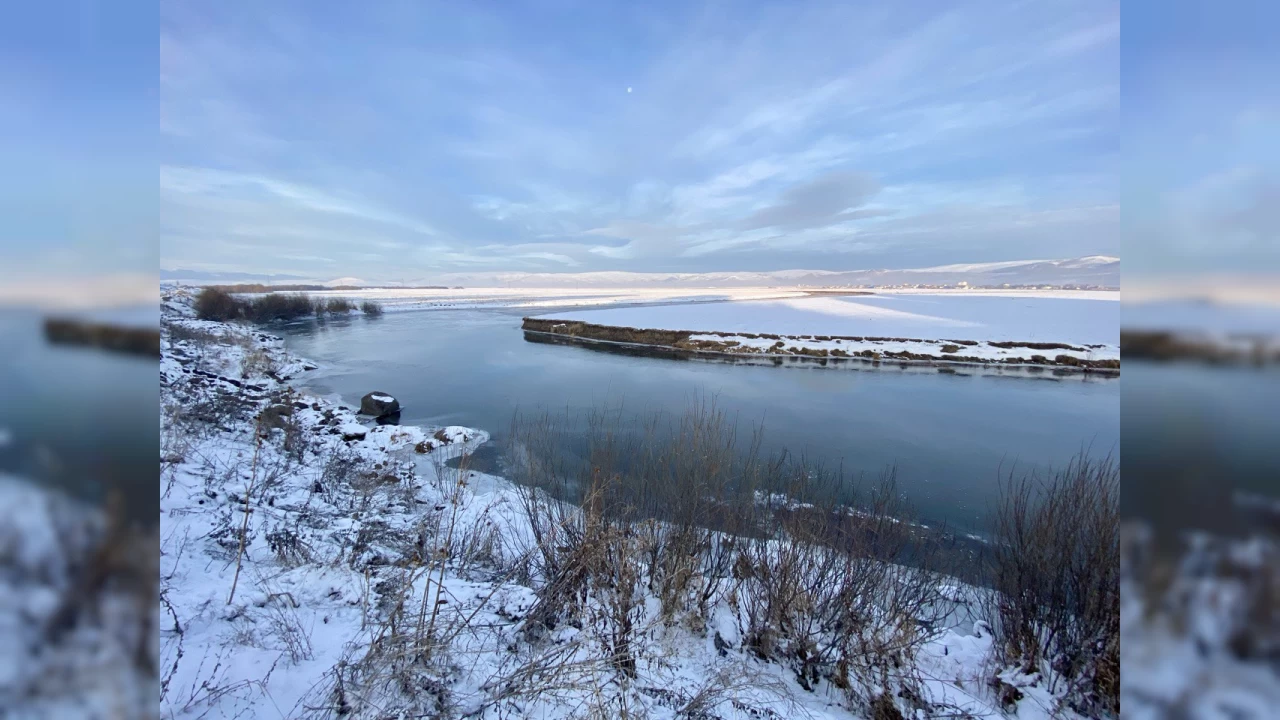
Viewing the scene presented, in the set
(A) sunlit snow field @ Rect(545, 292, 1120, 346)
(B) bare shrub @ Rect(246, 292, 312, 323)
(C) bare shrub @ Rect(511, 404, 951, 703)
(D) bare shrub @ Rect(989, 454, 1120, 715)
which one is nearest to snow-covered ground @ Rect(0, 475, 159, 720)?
(C) bare shrub @ Rect(511, 404, 951, 703)

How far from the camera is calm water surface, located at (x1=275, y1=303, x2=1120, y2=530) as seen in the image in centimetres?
803

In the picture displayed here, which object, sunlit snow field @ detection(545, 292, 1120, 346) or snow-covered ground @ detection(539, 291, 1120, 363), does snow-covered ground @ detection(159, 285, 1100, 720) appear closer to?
snow-covered ground @ detection(539, 291, 1120, 363)

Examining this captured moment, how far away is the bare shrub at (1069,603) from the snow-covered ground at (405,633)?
0.17m

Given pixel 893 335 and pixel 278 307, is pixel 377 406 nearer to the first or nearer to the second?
pixel 893 335

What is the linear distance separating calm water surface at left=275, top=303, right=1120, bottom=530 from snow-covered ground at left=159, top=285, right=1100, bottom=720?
137 inches

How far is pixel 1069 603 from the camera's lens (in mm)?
3164

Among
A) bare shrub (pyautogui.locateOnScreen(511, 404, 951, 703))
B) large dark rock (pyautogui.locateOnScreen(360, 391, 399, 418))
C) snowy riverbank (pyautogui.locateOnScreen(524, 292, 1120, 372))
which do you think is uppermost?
snowy riverbank (pyautogui.locateOnScreen(524, 292, 1120, 372))

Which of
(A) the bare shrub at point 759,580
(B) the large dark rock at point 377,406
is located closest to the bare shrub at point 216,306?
(B) the large dark rock at point 377,406

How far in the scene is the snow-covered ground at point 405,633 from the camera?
7.45ft

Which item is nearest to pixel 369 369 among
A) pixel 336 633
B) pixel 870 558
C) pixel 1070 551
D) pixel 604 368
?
pixel 604 368

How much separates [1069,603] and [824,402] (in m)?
8.93

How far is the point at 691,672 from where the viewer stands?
3.05m

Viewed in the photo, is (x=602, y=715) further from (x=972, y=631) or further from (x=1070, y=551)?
(x=972, y=631)

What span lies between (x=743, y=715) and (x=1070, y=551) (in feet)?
7.55
